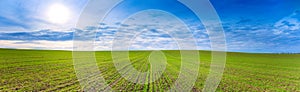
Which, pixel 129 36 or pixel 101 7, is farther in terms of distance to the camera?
pixel 129 36

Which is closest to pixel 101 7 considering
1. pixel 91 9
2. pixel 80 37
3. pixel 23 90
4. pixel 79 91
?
pixel 91 9

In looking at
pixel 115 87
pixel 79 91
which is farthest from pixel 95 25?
pixel 115 87

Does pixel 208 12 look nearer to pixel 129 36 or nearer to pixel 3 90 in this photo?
pixel 129 36

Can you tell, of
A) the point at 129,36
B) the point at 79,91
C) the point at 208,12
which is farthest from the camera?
the point at 129,36

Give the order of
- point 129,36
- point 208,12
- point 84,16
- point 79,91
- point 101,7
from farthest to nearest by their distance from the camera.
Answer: point 129,36 → point 79,91 → point 208,12 → point 101,7 → point 84,16

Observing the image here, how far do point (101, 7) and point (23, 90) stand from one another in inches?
339

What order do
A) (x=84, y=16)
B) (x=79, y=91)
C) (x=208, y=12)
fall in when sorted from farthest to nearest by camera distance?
(x=79, y=91), (x=208, y=12), (x=84, y=16)

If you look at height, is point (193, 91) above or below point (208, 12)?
below

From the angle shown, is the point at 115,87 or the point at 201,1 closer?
the point at 201,1

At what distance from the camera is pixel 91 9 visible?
9.73 meters

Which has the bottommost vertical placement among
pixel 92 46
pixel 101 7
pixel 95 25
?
pixel 92 46

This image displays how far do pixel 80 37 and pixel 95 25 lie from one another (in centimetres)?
94

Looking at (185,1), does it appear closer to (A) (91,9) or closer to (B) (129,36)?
(A) (91,9)

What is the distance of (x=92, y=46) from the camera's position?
11.4 metres
